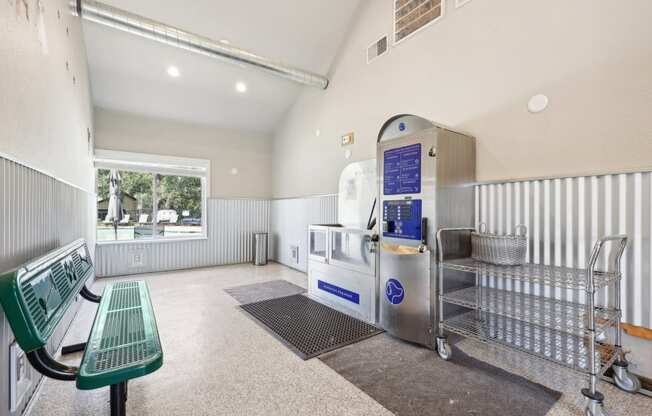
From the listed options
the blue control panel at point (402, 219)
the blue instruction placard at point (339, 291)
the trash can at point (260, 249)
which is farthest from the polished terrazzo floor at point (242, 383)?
the trash can at point (260, 249)

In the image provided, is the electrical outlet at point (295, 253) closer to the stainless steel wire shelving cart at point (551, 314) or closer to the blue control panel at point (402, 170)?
the blue control panel at point (402, 170)

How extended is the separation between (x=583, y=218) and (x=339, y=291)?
2.50m

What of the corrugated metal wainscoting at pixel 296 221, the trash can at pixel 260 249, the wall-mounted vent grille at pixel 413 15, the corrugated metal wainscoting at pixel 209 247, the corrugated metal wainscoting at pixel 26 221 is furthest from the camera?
the trash can at pixel 260 249

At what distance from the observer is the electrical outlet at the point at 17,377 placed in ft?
5.04

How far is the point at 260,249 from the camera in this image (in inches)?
264

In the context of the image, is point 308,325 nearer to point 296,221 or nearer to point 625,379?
point 625,379

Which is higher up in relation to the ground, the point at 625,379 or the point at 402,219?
the point at 402,219

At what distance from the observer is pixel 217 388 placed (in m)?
2.08

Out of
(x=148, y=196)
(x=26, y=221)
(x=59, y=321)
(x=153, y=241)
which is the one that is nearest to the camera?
(x=59, y=321)

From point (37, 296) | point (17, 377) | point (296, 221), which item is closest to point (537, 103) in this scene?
point (37, 296)

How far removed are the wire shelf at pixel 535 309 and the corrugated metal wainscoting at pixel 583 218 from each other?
26cm

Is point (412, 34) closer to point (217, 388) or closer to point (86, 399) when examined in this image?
point (217, 388)

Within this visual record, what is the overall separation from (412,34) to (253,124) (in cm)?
417

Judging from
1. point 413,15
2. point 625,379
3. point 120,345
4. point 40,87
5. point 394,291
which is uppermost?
point 413,15
